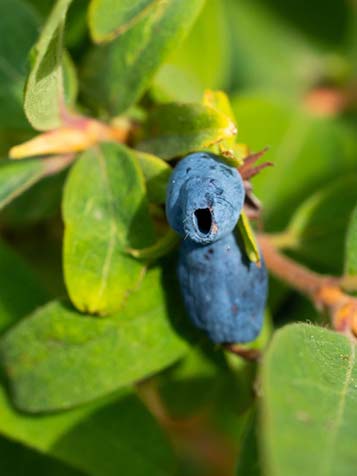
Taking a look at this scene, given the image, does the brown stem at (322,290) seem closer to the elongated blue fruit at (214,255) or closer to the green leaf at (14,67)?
the elongated blue fruit at (214,255)

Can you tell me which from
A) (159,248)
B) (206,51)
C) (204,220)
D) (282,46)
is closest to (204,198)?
(204,220)

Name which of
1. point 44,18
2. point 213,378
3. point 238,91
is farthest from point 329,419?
point 238,91

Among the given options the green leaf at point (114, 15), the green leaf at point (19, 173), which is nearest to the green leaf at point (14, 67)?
the green leaf at point (19, 173)

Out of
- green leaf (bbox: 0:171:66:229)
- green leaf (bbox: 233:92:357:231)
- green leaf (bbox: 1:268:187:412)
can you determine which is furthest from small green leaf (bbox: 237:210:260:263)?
green leaf (bbox: 233:92:357:231)

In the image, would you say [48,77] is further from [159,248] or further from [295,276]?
[295,276]

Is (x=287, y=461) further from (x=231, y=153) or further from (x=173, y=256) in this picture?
(x=173, y=256)

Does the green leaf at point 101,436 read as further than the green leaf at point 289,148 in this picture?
No

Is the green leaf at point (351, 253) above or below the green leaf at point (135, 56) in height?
below
